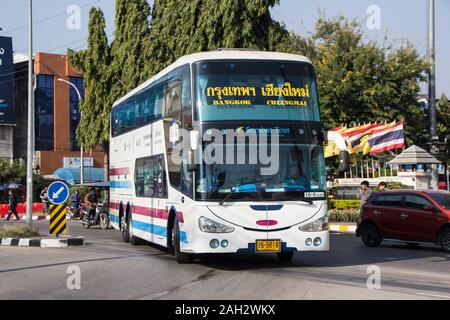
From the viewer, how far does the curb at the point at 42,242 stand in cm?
1800

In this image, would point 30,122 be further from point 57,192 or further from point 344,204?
point 344,204

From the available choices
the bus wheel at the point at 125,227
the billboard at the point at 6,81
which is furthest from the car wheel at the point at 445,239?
the billboard at the point at 6,81

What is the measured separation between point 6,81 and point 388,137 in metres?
41.1

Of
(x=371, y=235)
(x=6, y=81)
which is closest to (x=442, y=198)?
(x=371, y=235)

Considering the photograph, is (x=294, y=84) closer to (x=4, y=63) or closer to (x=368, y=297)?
(x=368, y=297)

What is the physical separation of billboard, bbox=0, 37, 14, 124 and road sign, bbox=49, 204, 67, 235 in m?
43.8

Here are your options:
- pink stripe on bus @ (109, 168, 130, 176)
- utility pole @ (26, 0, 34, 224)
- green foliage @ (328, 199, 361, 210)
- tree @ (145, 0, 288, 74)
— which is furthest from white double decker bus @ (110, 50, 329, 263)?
tree @ (145, 0, 288, 74)

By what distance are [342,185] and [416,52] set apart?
408 inches

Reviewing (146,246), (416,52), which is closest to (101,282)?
(146,246)

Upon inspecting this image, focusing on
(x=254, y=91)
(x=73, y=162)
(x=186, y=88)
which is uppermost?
(x=73, y=162)

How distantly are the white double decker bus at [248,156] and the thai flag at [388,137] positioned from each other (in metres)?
17.5

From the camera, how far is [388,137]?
96.7ft

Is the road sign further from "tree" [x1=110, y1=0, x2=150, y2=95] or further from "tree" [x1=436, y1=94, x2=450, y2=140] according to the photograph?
"tree" [x1=436, y1=94, x2=450, y2=140]

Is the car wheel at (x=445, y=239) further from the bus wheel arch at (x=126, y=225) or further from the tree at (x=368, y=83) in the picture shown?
the tree at (x=368, y=83)
